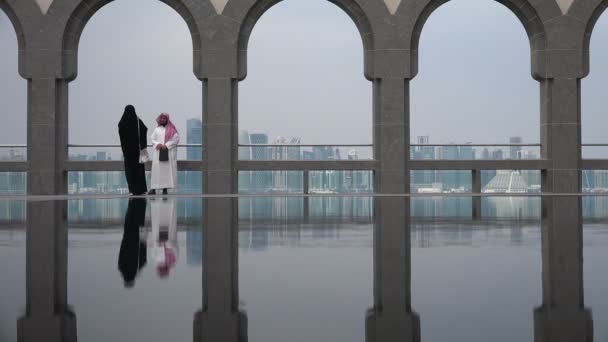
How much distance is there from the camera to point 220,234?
6164mm

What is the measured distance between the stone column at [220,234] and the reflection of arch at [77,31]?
1047 millimetres

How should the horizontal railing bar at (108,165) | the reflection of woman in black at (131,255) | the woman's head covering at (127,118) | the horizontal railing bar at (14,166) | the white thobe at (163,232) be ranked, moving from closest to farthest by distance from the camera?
1. the reflection of woman in black at (131,255)
2. the white thobe at (163,232)
3. the woman's head covering at (127,118)
4. the horizontal railing bar at (14,166)
5. the horizontal railing bar at (108,165)

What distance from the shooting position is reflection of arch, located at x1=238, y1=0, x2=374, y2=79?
17.4 m

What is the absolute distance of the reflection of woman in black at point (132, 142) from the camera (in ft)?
52.2

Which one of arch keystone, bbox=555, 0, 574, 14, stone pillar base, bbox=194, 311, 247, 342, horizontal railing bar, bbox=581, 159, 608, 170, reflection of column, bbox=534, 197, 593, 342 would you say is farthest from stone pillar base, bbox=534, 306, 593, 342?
arch keystone, bbox=555, 0, 574, 14

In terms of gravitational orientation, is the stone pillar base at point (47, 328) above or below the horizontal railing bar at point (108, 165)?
below

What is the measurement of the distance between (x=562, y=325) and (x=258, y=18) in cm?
1595

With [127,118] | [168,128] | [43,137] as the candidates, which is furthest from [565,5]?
[43,137]

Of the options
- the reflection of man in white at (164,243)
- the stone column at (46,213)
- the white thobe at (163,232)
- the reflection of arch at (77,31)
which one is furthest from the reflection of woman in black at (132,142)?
the reflection of man in white at (164,243)

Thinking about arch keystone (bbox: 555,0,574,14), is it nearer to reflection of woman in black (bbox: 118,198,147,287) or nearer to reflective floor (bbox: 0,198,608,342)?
reflective floor (bbox: 0,198,608,342)

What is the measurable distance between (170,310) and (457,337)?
1.05 metres

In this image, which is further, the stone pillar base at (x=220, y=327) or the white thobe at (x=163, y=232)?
the white thobe at (x=163, y=232)

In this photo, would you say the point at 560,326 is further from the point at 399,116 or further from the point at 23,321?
the point at 399,116

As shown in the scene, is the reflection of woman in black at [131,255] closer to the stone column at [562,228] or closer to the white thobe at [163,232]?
the white thobe at [163,232]
